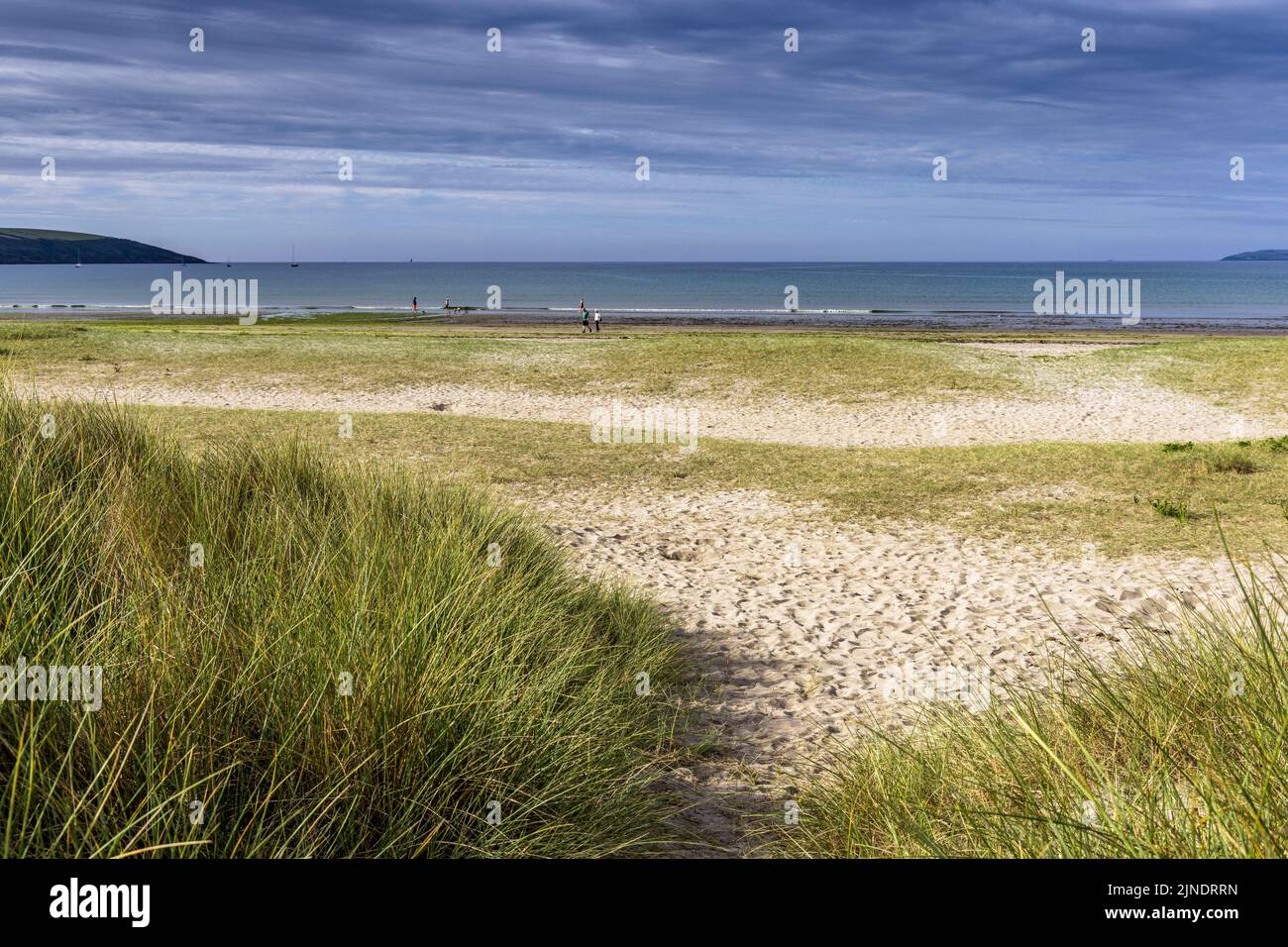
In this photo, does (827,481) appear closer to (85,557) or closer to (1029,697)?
(1029,697)

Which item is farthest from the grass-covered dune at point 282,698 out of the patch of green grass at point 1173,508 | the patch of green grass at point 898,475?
the patch of green grass at point 1173,508

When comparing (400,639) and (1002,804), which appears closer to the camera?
(1002,804)

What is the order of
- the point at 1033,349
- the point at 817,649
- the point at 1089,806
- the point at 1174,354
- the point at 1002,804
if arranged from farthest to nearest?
the point at 1033,349
the point at 1174,354
the point at 817,649
the point at 1002,804
the point at 1089,806

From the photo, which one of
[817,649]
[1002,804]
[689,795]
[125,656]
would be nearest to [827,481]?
[817,649]

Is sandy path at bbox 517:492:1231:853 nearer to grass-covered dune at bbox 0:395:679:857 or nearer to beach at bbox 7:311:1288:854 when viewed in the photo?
beach at bbox 7:311:1288:854

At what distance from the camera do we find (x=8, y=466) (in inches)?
197

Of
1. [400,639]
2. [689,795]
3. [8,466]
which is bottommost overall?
[689,795]

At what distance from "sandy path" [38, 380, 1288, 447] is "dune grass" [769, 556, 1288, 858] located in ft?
43.4

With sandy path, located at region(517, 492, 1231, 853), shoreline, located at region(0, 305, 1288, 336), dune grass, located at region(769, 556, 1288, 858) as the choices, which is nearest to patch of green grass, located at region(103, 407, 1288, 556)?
sandy path, located at region(517, 492, 1231, 853)

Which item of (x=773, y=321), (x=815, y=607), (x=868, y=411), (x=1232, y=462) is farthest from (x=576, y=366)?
(x=773, y=321)

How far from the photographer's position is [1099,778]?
337 centimetres

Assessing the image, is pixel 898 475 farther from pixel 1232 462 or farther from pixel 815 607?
pixel 815 607

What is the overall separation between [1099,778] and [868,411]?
57.2ft

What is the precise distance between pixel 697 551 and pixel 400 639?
21.1 feet
